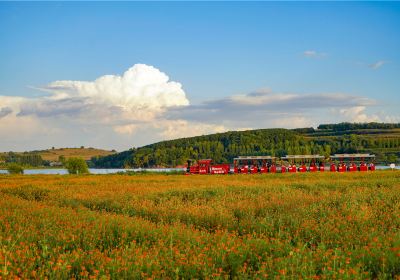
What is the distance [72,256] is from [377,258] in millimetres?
6182

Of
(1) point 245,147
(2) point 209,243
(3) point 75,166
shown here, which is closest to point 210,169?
(3) point 75,166

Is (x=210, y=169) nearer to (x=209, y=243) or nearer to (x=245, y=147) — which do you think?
(x=209, y=243)

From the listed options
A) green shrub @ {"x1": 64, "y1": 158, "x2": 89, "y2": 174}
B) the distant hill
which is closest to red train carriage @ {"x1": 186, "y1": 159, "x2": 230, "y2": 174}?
green shrub @ {"x1": 64, "y1": 158, "x2": 89, "y2": 174}

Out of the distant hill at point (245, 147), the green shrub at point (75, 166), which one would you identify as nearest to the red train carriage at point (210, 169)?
the green shrub at point (75, 166)

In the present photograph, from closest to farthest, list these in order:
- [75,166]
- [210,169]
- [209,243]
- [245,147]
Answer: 1. [209,243]
2. [210,169]
3. [75,166]
4. [245,147]

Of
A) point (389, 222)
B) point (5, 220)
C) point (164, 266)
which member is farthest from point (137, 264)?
point (389, 222)

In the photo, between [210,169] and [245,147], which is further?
[245,147]

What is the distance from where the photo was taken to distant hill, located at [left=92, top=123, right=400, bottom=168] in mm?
150500

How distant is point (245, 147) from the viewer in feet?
554

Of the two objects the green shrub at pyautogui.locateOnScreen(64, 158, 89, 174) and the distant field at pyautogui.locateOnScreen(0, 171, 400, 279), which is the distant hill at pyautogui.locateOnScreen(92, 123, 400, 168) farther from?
the distant field at pyautogui.locateOnScreen(0, 171, 400, 279)

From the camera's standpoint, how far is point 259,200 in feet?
62.6

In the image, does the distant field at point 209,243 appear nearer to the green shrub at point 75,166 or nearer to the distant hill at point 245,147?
the green shrub at point 75,166

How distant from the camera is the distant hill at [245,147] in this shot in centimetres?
15050

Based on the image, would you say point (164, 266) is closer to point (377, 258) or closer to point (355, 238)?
point (377, 258)
